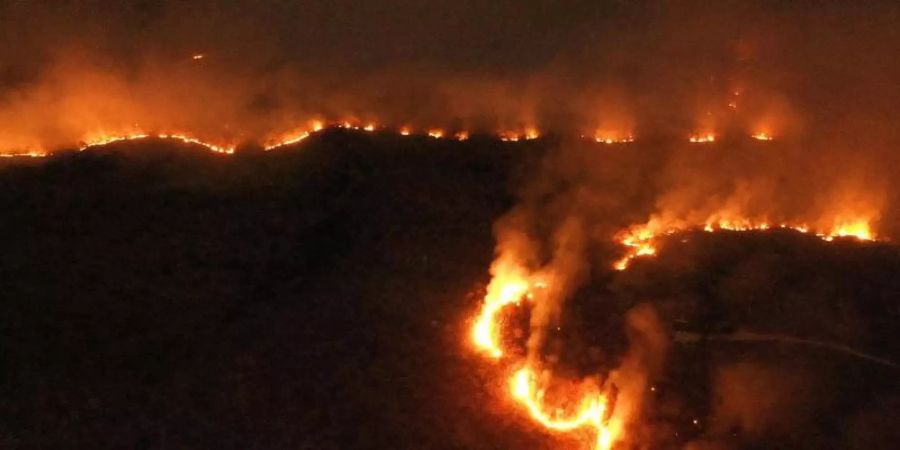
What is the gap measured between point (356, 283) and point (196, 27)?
7.44 m

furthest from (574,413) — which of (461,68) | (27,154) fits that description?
(27,154)

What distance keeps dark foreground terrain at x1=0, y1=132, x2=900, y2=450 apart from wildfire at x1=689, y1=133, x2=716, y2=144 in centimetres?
311

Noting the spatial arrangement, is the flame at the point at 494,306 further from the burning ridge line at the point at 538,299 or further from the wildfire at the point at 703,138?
the wildfire at the point at 703,138

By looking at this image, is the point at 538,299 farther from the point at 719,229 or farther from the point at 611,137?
the point at 611,137

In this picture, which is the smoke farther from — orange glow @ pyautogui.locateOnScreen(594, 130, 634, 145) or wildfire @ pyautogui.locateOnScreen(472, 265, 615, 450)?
wildfire @ pyautogui.locateOnScreen(472, 265, 615, 450)

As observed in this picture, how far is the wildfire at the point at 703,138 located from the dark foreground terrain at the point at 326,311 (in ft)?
10.2

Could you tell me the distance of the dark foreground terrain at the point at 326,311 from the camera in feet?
25.9

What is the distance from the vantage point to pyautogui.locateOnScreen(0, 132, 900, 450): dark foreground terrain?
7898 mm

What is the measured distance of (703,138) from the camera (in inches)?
543

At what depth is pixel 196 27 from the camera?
48.9 ft

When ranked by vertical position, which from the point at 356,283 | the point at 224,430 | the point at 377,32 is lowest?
the point at 224,430

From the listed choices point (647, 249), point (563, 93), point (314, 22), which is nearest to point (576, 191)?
point (647, 249)

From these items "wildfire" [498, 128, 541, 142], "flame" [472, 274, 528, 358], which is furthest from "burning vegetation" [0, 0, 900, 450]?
"wildfire" [498, 128, 541, 142]

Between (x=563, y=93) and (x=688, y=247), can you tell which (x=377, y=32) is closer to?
(x=563, y=93)
